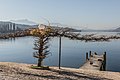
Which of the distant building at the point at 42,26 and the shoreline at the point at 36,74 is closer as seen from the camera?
the shoreline at the point at 36,74

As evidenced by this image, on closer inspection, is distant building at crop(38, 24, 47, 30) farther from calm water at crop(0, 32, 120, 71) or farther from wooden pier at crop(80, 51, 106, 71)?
wooden pier at crop(80, 51, 106, 71)

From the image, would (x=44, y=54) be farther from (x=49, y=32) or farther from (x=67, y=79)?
(x=67, y=79)

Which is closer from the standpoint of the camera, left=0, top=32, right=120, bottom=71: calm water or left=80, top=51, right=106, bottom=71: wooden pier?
left=80, top=51, right=106, bottom=71: wooden pier

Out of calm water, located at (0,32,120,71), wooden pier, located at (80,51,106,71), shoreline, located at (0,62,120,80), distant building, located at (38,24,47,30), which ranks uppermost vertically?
distant building, located at (38,24,47,30)

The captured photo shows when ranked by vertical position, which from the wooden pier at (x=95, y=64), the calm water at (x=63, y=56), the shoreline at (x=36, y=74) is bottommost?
the calm water at (x=63, y=56)

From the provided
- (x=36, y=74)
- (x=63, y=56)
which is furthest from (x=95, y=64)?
(x=63, y=56)

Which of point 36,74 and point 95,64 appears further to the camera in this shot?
point 95,64

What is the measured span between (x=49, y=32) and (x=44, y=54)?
1758mm

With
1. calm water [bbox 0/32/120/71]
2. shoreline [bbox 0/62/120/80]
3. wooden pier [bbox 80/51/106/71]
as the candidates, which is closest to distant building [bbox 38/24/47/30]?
shoreline [bbox 0/62/120/80]

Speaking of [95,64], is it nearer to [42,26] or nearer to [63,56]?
[42,26]

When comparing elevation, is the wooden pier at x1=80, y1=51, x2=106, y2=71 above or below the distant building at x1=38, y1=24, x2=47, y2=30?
below

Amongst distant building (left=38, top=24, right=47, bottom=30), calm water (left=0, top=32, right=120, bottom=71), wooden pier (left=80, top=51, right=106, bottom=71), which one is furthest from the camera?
calm water (left=0, top=32, right=120, bottom=71)

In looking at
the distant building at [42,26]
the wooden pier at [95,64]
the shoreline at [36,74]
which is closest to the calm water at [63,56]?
the wooden pier at [95,64]

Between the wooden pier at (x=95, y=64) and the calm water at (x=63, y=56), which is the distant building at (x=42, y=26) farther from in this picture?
the wooden pier at (x=95, y=64)
